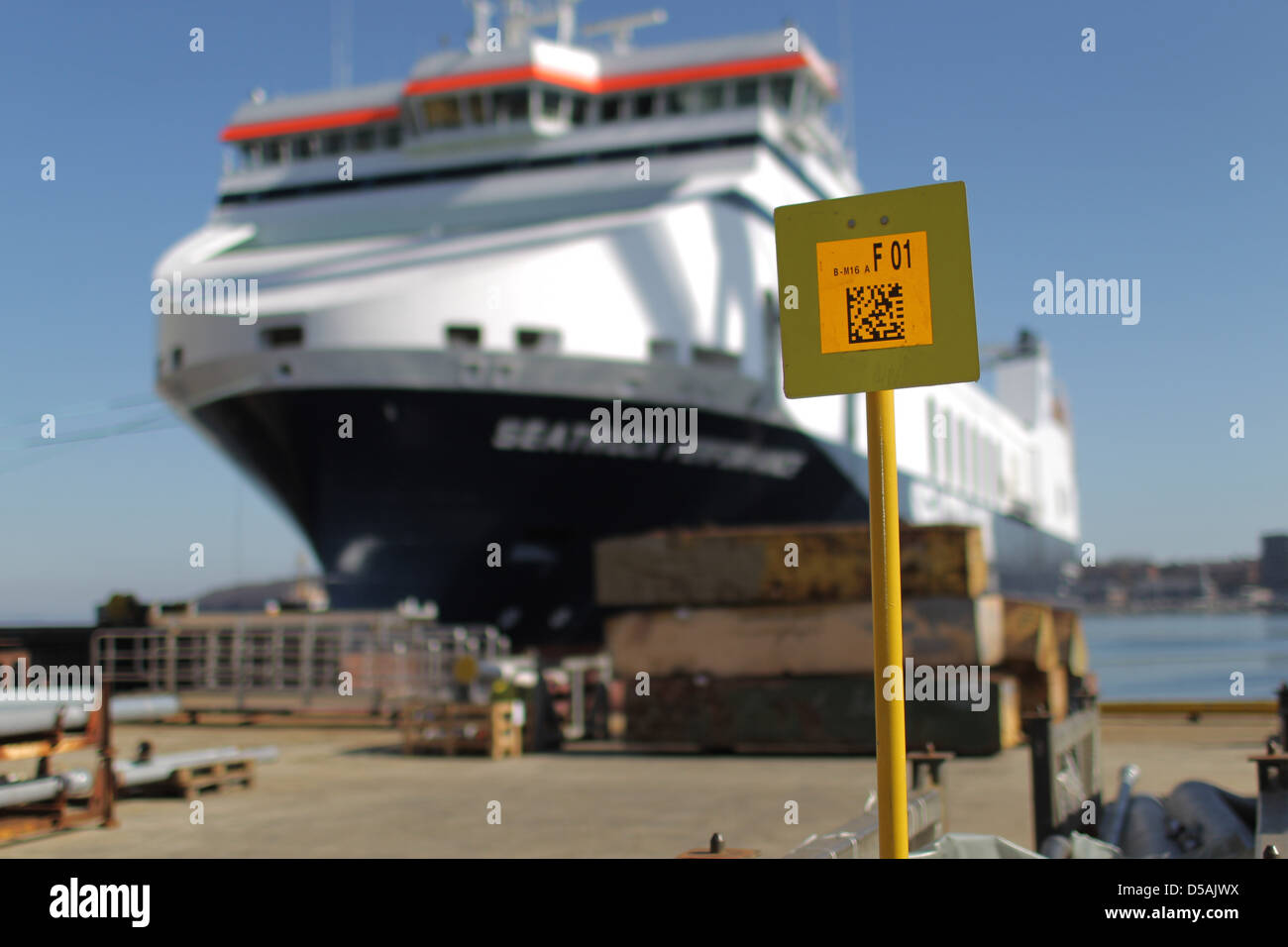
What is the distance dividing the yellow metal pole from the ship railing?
12959mm

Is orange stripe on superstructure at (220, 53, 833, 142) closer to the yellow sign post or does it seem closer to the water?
the water

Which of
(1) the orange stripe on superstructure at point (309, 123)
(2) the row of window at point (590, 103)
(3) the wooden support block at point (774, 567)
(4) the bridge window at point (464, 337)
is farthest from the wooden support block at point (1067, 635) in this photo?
(1) the orange stripe on superstructure at point (309, 123)

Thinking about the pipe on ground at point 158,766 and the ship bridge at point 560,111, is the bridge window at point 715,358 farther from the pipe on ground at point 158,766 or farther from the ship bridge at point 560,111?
the pipe on ground at point 158,766

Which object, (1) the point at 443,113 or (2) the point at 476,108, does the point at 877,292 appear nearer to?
(2) the point at 476,108

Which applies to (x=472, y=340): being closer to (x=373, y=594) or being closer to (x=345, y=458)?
(x=345, y=458)

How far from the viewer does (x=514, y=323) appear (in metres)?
18.0

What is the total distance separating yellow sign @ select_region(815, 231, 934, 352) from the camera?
2.51 meters

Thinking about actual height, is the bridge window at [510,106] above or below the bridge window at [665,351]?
above

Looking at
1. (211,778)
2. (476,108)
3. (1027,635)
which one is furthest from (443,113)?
(211,778)

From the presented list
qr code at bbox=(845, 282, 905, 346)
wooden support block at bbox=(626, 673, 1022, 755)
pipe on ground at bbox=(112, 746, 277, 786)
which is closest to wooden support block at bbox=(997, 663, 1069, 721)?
wooden support block at bbox=(626, 673, 1022, 755)

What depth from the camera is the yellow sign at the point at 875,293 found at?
2.51 metres

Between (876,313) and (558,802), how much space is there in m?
6.15

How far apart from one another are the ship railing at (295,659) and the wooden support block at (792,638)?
476 cm

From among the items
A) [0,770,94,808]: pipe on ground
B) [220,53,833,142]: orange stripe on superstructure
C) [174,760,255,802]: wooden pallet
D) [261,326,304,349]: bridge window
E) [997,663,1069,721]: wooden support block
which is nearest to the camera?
[0,770,94,808]: pipe on ground
